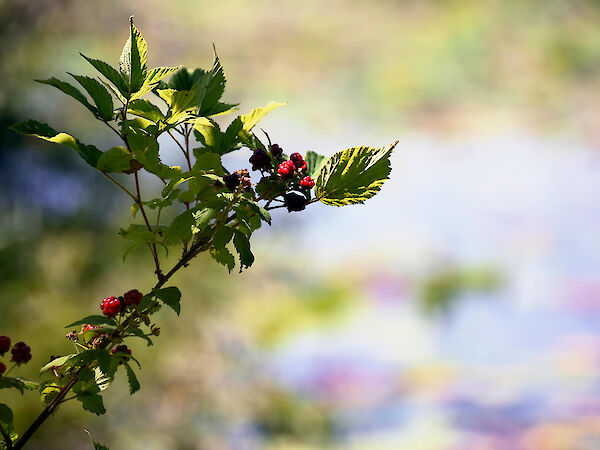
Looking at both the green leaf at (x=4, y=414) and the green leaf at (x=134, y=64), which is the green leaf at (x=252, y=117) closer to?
the green leaf at (x=134, y=64)

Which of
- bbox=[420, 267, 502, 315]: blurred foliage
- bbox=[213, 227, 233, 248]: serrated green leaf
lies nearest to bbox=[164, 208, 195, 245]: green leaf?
bbox=[213, 227, 233, 248]: serrated green leaf

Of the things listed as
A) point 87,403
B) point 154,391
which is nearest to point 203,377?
point 154,391

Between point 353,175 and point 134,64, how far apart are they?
0.34 ft

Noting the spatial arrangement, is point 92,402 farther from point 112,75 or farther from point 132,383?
point 112,75

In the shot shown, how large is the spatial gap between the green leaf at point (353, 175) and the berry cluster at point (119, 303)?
0.09 metres

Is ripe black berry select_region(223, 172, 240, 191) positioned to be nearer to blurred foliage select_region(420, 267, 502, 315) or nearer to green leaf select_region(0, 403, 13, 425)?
green leaf select_region(0, 403, 13, 425)

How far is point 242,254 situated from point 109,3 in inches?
155

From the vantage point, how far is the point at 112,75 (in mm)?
279

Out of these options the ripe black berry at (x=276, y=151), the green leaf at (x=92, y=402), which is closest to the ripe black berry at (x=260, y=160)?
the ripe black berry at (x=276, y=151)

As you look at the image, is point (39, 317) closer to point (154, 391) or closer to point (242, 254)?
point (154, 391)

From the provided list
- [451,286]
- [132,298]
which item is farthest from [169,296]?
[451,286]

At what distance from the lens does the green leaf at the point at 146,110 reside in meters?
0.29

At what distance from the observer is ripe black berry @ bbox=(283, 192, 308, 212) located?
282 millimetres

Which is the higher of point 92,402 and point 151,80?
point 151,80
